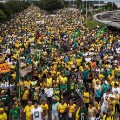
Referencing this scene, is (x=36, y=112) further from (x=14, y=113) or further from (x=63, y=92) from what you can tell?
(x=63, y=92)

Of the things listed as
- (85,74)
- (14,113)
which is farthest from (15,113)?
(85,74)

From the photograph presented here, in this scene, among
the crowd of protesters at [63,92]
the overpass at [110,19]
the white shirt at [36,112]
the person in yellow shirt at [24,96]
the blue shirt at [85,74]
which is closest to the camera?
the white shirt at [36,112]

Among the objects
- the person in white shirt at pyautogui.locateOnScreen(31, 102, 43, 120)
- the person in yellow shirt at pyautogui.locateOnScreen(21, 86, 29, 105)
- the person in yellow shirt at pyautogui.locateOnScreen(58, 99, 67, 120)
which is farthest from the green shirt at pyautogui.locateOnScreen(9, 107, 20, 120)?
the person in yellow shirt at pyautogui.locateOnScreen(21, 86, 29, 105)

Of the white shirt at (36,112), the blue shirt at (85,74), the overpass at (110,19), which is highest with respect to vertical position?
the white shirt at (36,112)

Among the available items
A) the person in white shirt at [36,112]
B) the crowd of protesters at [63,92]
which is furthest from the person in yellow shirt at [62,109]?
the person in white shirt at [36,112]

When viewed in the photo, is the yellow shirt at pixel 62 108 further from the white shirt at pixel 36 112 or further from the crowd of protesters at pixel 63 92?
the white shirt at pixel 36 112

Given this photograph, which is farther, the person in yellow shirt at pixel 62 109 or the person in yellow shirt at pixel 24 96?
the person in yellow shirt at pixel 24 96

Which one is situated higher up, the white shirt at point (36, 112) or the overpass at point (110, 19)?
the white shirt at point (36, 112)

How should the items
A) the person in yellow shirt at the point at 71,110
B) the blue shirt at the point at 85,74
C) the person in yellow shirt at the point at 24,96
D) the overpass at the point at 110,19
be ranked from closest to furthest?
the person in yellow shirt at the point at 71,110, the person in yellow shirt at the point at 24,96, the blue shirt at the point at 85,74, the overpass at the point at 110,19

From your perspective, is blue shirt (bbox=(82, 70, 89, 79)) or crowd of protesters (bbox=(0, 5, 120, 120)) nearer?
crowd of protesters (bbox=(0, 5, 120, 120))

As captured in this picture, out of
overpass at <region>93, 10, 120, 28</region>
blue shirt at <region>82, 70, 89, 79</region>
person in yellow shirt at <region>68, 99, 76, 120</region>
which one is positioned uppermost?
person in yellow shirt at <region>68, 99, 76, 120</region>

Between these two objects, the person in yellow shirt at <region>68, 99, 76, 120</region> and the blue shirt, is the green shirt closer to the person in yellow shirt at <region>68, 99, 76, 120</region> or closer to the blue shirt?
the person in yellow shirt at <region>68, 99, 76, 120</region>

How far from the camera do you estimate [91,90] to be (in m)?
19.0

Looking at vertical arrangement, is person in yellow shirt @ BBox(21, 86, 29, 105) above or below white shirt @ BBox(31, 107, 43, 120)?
below
